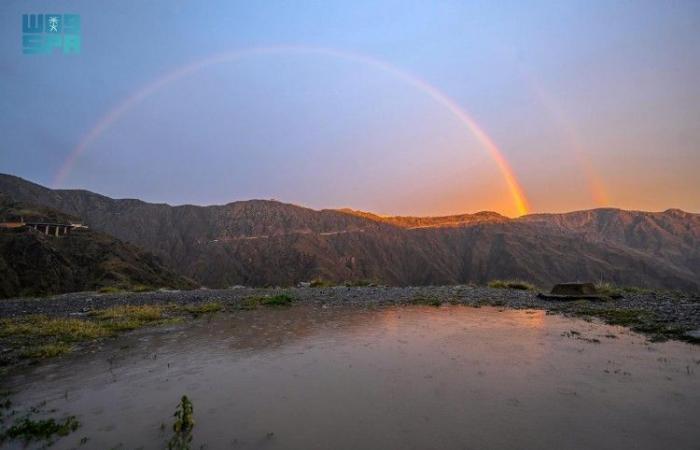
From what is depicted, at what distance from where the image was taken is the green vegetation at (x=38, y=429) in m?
5.99

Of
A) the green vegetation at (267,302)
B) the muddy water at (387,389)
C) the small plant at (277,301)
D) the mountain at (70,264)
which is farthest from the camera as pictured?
the mountain at (70,264)

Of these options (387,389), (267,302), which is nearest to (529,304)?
(267,302)

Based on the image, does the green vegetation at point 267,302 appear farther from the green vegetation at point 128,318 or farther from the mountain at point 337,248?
the mountain at point 337,248

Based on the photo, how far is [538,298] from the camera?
21.0 m

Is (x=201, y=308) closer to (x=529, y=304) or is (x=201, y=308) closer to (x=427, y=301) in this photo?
(x=427, y=301)

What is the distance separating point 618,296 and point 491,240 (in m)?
118

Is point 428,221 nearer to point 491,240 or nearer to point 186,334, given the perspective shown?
point 491,240

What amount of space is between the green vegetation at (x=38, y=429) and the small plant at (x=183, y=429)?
5.28 ft

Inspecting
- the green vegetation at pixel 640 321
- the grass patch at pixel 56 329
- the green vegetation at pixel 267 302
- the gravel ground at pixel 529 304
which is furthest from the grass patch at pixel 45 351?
the green vegetation at pixel 640 321

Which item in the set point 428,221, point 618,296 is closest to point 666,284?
point 428,221

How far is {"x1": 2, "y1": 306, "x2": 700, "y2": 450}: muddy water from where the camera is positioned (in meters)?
5.82

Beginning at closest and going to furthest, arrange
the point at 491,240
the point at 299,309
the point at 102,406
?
the point at 102,406 → the point at 299,309 → the point at 491,240

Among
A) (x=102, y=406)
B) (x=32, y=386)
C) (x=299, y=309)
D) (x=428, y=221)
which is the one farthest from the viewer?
(x=428, y=221)

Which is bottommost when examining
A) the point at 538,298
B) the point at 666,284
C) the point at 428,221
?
the point at 666,284
